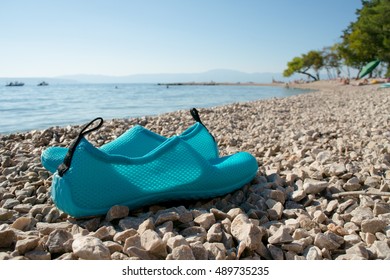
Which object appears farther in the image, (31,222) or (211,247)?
(31,222)

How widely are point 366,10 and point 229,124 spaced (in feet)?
97.5

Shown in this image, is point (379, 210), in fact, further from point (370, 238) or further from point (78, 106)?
point (78, 106)

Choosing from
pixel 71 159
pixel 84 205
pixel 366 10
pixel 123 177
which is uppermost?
pixel 366 10

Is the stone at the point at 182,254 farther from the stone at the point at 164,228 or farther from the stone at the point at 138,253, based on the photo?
the stone at the point at 164,228

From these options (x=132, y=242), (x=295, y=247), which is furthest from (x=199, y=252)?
(x=295, y=247)

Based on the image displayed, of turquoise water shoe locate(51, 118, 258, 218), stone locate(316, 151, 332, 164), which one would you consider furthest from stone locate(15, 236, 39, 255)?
stone locate(316, 151, 332, 164)

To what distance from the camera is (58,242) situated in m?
1.33

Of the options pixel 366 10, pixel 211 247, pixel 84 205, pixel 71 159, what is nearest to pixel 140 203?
pixel 84 205

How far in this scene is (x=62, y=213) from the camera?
68.2 inches

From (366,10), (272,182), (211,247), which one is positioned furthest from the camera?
(366,10)

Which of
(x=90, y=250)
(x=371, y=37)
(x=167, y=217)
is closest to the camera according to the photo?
(x=90, y=250)

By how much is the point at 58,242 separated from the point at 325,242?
45.4 inches

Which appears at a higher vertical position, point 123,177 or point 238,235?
point 123,177

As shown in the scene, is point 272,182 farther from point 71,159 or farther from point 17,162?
point 17,162
